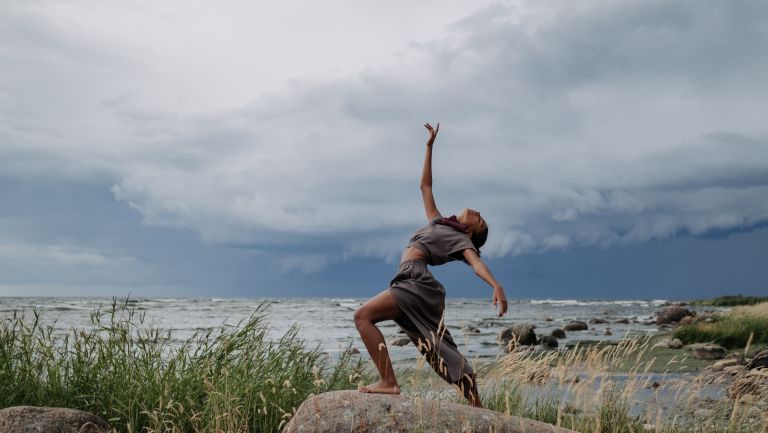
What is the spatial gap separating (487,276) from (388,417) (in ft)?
4.84

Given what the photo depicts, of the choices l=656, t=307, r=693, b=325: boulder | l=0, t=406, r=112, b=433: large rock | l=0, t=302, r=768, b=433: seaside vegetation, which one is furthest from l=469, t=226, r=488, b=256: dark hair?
l=656, t=307, r=693, b=325: boulder

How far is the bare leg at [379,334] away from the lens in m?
5.96

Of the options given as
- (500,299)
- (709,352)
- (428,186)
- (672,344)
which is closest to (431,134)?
(428,186)

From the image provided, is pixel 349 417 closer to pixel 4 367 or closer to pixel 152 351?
pixel 152 351

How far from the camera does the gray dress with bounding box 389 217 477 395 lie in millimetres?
6133

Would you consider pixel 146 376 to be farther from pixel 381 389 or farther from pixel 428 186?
pixel 428 186

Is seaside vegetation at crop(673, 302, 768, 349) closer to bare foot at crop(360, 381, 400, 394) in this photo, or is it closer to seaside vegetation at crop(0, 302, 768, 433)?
seaside vegetation at crop(0, 302, 768, 433)

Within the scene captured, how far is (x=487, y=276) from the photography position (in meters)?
5.89

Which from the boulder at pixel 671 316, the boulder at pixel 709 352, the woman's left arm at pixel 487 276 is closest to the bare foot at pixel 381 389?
the woman's left arm at pixel 487 276

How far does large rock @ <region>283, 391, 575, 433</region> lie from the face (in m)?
1.78

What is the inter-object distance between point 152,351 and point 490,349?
18.2m

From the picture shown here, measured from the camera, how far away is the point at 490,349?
24.1 meters

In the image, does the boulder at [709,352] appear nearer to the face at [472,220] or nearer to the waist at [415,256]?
the face at [472,220]

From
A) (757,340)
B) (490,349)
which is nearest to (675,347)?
→ (757,340)
